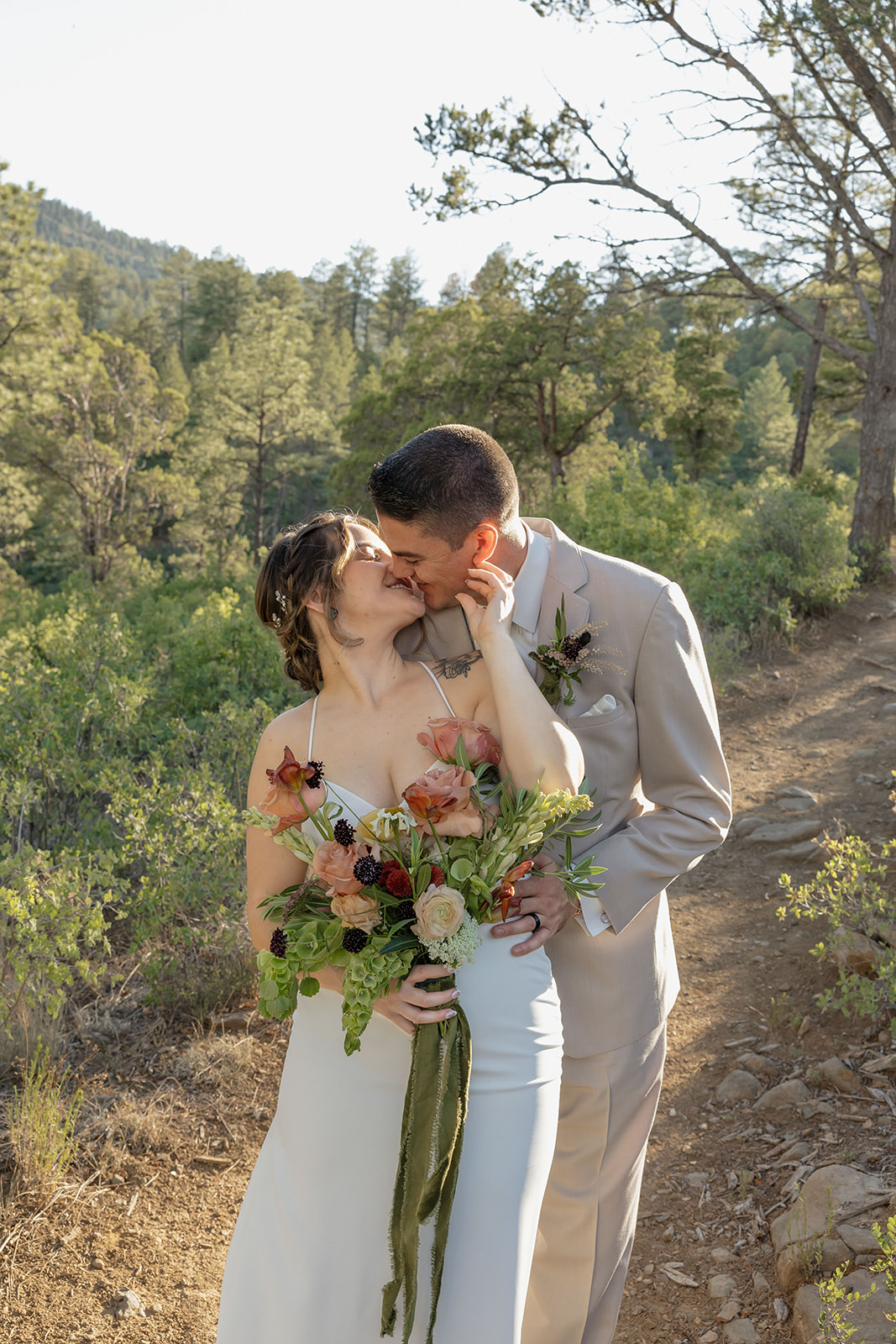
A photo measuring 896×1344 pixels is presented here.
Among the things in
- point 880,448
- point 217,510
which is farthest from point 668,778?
point 217,510

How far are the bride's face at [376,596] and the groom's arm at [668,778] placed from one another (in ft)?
1.91

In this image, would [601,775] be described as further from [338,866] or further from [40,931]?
[40,931]

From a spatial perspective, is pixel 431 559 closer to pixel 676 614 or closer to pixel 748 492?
pixel 676 614

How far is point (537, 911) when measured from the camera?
210 centimetres

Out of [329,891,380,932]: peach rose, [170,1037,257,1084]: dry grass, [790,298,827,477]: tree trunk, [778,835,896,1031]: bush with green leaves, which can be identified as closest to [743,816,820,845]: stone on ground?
[778,835,896,1031]: bush with green leaves

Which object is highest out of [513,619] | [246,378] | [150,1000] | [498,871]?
[246,378]

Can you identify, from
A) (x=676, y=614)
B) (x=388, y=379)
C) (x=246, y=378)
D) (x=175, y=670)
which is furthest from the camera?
(x=246, y=378)

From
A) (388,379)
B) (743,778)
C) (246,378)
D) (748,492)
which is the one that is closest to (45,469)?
(246,378)

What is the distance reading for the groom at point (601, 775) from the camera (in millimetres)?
2227

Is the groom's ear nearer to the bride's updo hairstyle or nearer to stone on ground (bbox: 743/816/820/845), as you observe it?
the bride's updo hairstyle

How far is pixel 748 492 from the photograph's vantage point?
12.9 meters

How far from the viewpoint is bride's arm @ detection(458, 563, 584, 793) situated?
2041mm

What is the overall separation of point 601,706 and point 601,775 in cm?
17

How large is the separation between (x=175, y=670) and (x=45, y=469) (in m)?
24.5
